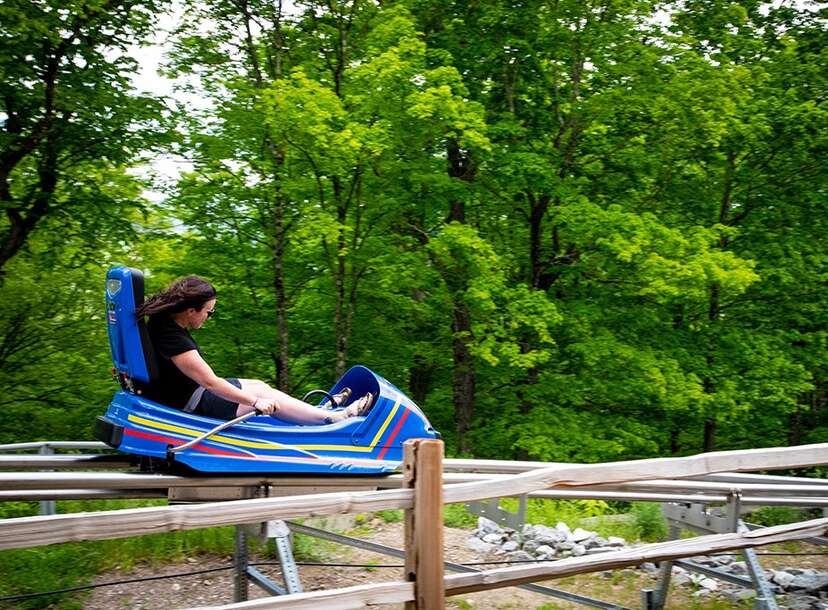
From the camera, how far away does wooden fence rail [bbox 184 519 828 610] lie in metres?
2.99

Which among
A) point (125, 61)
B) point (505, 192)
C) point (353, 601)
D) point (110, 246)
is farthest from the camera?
point (505, 192)

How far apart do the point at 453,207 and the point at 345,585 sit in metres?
8.81

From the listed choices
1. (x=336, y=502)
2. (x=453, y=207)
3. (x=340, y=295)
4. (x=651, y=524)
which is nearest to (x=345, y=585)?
(x=336, y=502)

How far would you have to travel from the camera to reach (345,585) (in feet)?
17.3

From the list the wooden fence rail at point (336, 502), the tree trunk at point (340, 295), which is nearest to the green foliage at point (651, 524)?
the wooden fence rail at point (336, 502)

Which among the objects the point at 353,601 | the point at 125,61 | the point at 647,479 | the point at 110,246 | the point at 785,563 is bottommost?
the point at 785,563

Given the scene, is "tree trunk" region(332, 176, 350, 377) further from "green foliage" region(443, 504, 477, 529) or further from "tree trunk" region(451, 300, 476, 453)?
"green foliage" region(443, 504, 477, 529)

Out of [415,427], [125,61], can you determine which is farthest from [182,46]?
[415,427]

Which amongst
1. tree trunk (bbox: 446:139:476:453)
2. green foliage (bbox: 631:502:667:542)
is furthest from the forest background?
green foliage (bbox: 631:502:667:542)

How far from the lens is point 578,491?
4496 mm

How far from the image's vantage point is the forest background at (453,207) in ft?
37.6

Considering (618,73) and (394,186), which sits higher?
(618,73)

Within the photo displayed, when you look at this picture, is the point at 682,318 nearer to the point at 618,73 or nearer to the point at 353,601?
the point at 618,73

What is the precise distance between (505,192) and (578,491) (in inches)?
373
